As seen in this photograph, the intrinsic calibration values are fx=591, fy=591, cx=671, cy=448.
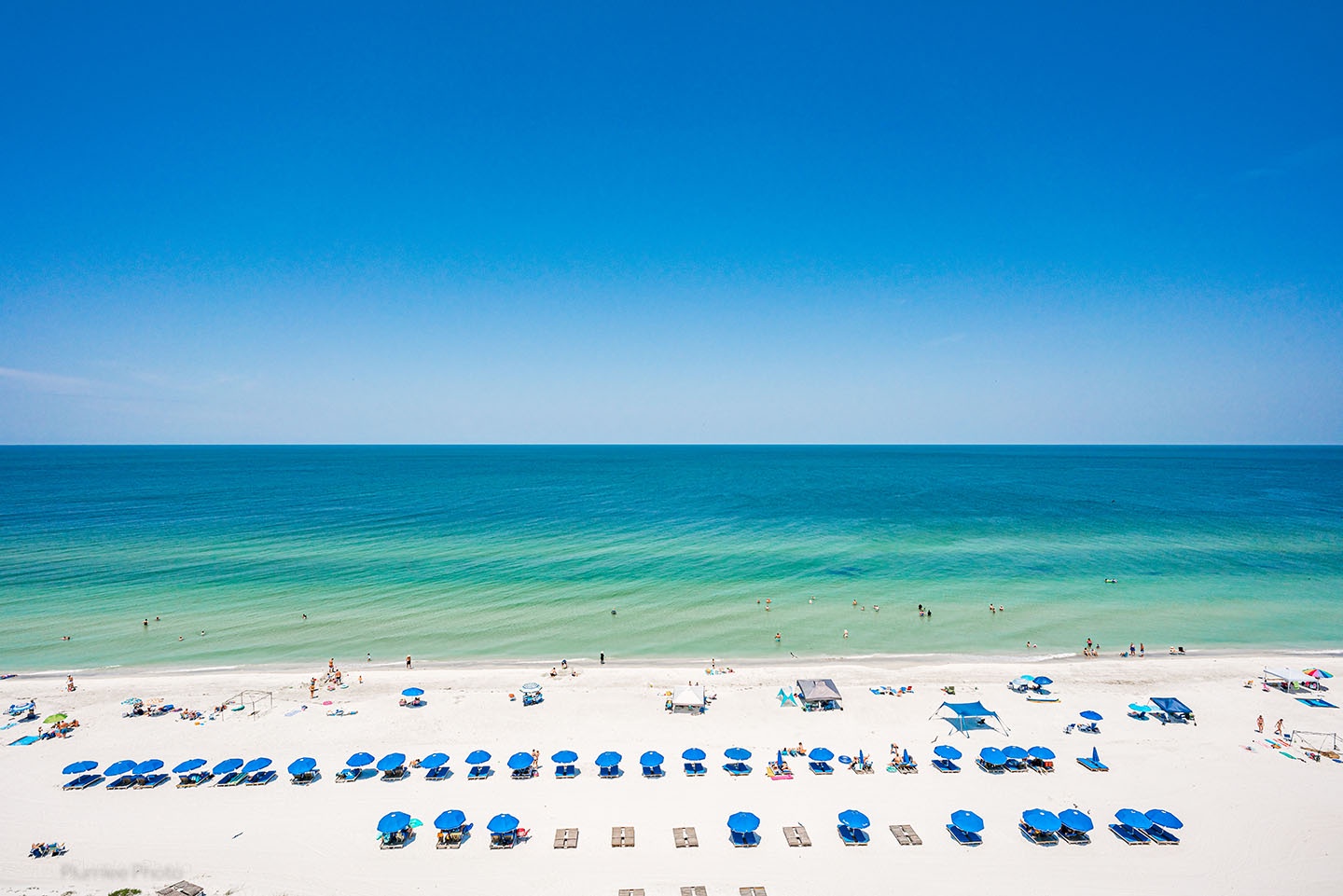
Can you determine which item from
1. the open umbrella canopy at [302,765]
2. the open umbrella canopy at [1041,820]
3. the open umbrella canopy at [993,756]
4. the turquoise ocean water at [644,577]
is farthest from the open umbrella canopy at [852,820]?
the open umbrella canopy at [302,765]

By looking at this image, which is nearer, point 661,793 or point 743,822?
point 743,822

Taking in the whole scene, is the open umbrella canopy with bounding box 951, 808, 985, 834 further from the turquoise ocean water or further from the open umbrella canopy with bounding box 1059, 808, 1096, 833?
the turquoise ocean water

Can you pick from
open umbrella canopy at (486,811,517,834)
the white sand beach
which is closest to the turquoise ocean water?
the white sand beach

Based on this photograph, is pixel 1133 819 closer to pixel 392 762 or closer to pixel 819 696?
pixel 819 696

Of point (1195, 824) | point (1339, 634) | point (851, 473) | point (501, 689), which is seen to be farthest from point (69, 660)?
point (851, 473)

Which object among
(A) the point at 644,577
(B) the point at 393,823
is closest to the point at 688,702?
(B) the point at 393,823

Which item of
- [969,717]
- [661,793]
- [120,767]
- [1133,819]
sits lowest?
[661,793]
